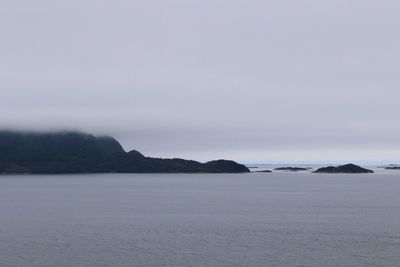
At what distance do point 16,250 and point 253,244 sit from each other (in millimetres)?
26176

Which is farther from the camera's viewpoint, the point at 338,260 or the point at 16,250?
the point at 16,250

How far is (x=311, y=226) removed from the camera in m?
82.4

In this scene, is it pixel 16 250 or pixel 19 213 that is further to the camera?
pixel 19 213

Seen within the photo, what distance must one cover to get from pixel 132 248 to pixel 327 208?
197 feet

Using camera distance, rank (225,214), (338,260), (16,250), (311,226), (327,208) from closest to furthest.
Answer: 1. (338,260)
2. (16,250)
3. (311,226)
4. (225,214)
5. (327,208)

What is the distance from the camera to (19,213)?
105 m

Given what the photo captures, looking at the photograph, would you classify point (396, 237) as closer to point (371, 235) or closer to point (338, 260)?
point (371, 235)

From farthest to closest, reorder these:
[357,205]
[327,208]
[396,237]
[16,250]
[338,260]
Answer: [357,205] < [327,208] < [396,237] < [16,250] < [338,260]

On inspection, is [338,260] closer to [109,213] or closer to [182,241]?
[182,241]

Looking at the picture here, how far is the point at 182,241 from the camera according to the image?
224 ft

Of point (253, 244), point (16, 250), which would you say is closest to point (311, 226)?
point (253, 244)

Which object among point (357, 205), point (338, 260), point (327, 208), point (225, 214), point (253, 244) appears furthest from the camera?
point (357, 205)

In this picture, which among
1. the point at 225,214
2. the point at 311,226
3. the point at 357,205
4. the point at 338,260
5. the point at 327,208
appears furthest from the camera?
the point at 357,205

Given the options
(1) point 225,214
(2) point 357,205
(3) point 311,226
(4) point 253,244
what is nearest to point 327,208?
(2) point 357,205
